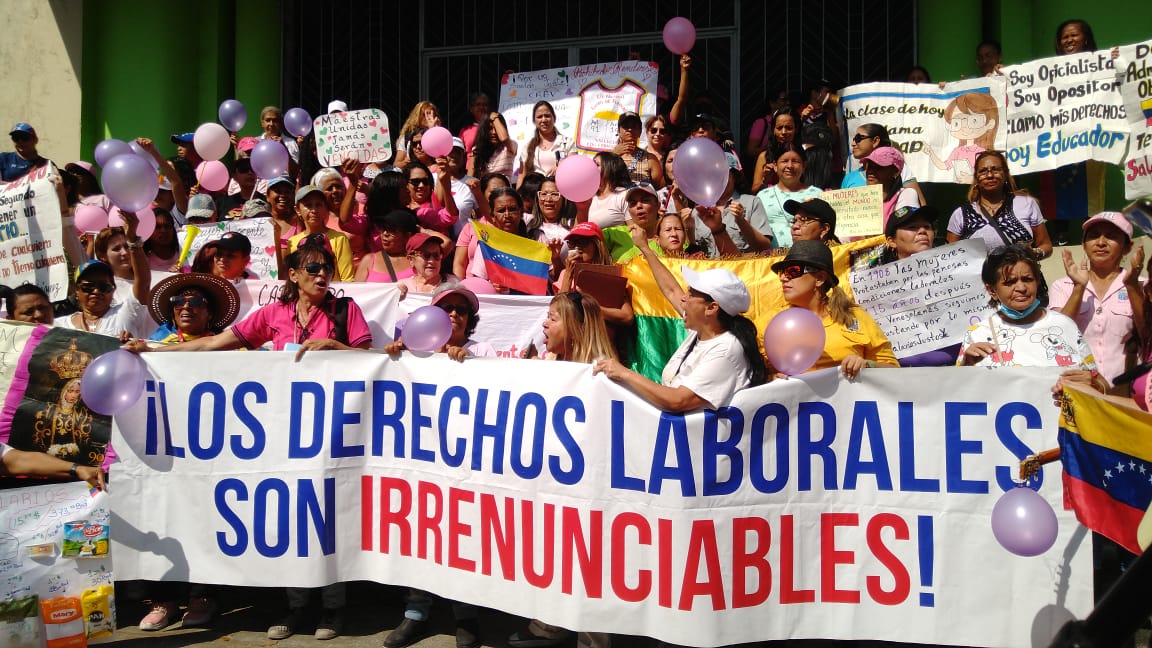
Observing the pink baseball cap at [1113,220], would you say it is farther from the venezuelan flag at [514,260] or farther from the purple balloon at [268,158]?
the purple balloon at [268,158]

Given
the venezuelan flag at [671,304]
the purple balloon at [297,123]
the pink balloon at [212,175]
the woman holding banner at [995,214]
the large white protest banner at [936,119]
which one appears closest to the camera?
Result: the venezuelan flag at [671,304]

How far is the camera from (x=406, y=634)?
17.8ft

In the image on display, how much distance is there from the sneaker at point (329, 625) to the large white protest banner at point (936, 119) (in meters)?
4.88

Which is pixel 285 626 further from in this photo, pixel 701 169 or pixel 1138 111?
pixel 1138 111

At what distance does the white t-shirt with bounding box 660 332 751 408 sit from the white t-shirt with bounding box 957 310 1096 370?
108 cm

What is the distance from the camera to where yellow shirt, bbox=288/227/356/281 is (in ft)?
24.4

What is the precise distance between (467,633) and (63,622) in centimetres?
182

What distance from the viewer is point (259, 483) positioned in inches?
220

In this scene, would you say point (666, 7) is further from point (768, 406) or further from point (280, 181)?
point (768, 406)

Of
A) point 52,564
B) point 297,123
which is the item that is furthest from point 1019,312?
point 297,123

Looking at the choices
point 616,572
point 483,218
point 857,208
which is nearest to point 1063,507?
point 616,572

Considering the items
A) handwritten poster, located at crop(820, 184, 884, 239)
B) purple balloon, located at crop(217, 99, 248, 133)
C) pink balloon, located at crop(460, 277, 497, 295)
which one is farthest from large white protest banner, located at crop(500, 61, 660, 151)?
handwritten poster, located at crop(820, 184, 884, 239)

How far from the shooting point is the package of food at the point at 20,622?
5074 millimetres

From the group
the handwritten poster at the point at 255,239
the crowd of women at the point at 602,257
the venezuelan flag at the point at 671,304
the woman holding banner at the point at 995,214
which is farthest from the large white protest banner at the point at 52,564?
the woman holding banner at the point at 995,214
